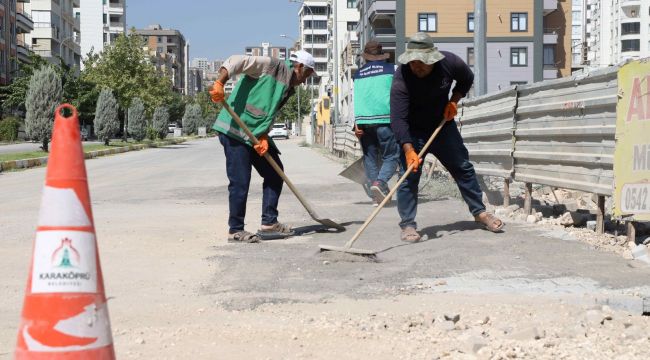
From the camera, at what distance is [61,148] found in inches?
121

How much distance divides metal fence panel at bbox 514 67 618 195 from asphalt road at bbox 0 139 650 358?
59 cm

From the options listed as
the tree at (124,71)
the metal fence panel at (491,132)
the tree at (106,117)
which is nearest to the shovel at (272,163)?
the metal fence panel at (491,132)

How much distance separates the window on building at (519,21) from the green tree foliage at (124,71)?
88.7ft

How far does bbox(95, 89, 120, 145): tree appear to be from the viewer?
40.5m

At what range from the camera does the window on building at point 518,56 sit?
61.0 meters

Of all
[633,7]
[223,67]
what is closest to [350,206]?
[223,67]

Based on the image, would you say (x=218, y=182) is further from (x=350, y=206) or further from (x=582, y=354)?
(x=582, y=354)

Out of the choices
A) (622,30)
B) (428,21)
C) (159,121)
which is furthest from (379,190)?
(622,30)

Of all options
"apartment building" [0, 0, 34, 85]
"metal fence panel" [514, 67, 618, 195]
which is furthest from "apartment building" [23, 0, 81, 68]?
"metal fence panel" [514, 67, 618, 195]

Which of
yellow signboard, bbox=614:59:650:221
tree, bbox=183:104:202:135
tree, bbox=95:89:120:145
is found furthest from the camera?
tree, bbox=183:104:202:135

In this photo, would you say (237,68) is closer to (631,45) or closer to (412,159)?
(412,159)

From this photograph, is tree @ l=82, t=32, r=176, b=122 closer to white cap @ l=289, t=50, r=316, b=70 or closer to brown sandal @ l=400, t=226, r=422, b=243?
white cap @ l=289, t=50, r=316, b=70

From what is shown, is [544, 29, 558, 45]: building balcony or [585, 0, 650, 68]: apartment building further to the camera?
[585, 0, 650, 68]: apartment building

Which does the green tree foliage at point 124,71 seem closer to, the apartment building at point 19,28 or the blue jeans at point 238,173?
the apartment building at point 19,28
